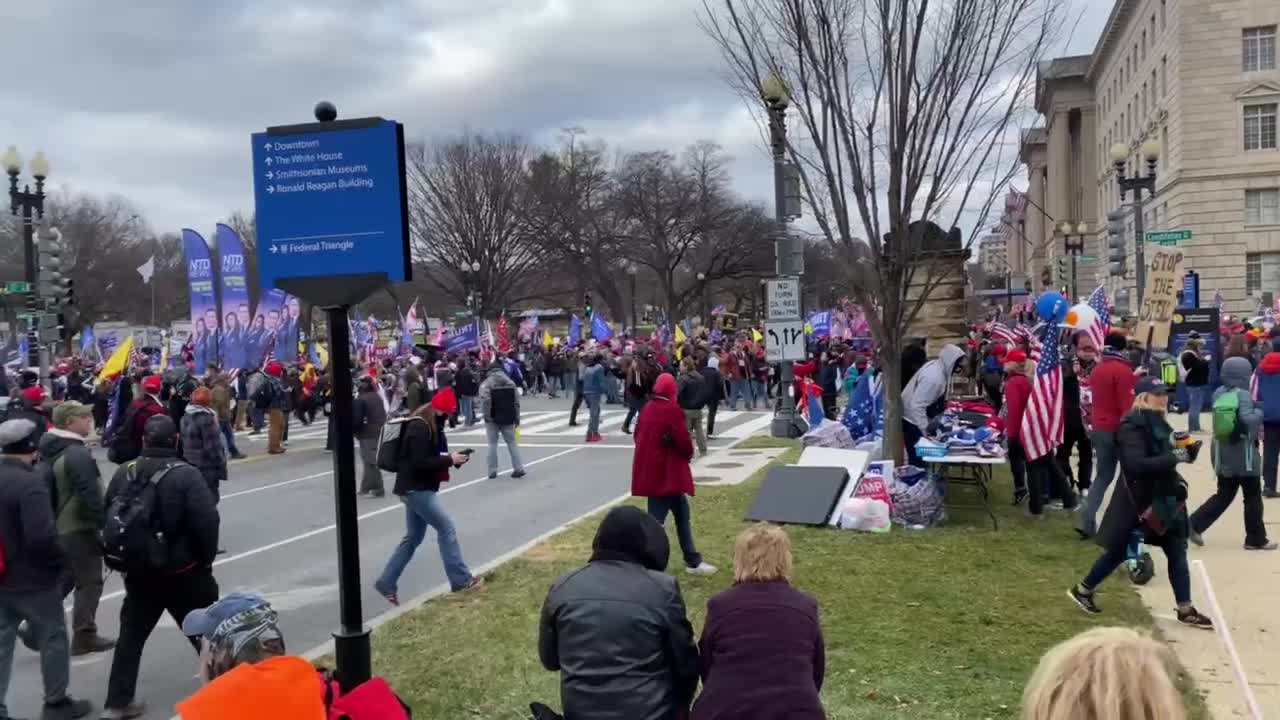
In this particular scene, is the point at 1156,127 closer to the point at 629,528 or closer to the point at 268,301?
the point at 268,301

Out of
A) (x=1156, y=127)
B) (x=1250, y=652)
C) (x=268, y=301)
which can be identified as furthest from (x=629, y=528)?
(x=1156, y=127)

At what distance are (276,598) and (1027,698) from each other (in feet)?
25.2

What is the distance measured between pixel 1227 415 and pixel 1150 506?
104 inches

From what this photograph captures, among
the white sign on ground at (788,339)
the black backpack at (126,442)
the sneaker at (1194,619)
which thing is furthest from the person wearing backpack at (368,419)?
the sneaker at (1194,619)

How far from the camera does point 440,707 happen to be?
5809 millimetres

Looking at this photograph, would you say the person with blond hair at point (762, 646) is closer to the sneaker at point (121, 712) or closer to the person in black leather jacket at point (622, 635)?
the person in black leather jacket at point (622, 635)

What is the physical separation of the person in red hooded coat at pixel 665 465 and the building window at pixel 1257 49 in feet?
156

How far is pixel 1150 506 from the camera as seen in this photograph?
22.5 ft

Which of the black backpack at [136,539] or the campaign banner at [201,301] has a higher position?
the campaign banner at [201,301]

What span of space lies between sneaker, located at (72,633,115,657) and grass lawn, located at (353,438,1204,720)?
6.91 ft

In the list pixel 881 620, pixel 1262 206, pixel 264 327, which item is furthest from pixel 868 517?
pixel 1262 206

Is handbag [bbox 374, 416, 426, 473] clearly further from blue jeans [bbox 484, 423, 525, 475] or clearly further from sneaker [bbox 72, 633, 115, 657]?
blue jeans [bbox 484, 423, 525, 475]

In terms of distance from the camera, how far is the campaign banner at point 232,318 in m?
22.4

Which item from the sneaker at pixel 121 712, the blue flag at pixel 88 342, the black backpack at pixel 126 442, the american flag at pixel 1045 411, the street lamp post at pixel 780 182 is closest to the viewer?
the sneaker at pixel 121 712
